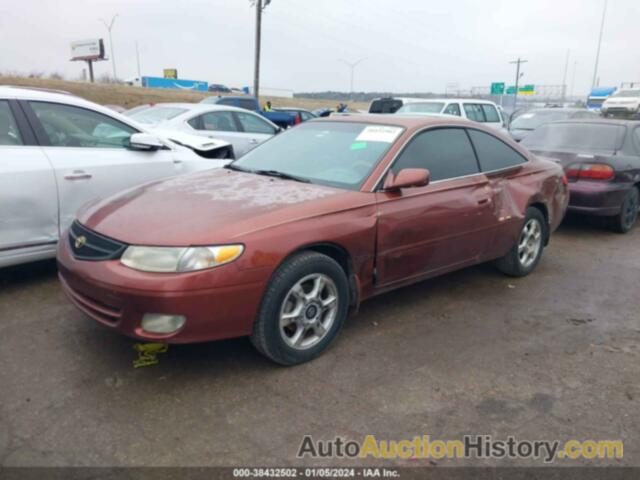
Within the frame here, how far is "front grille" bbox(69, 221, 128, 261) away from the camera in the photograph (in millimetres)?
2891

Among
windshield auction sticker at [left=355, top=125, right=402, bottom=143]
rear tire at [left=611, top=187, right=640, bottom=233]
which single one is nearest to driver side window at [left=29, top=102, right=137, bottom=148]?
windshield auction sticker at [left=355, top=125, right=402, bottom=143]

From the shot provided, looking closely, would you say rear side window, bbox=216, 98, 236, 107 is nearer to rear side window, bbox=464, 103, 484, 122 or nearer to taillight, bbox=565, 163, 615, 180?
rear side window, bbox=464, 103, 484, 122

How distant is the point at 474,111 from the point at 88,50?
64.5 m

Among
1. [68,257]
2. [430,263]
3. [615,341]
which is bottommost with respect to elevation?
[615,341]

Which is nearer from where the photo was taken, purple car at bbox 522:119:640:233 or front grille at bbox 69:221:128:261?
front grille at bbox 69:221:128:261

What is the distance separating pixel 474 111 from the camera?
13398 millimetres

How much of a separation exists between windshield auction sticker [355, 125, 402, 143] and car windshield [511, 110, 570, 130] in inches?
388

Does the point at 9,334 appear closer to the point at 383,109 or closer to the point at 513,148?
the point at 513,148

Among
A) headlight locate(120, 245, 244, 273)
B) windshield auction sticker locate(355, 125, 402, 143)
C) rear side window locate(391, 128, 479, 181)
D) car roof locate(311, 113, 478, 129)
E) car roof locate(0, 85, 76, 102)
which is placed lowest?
headlight locate(120, 245, 244, 273)

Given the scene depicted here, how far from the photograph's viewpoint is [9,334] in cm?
352

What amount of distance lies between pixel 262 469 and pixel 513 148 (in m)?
3.74

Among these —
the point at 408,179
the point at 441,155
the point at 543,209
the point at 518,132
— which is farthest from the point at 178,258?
the point at 518,132

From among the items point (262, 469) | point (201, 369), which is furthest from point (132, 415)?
point (262, 469)

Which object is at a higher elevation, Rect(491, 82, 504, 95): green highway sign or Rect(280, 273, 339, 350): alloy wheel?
Rect(491, 82, 504, 95): green highway sign
